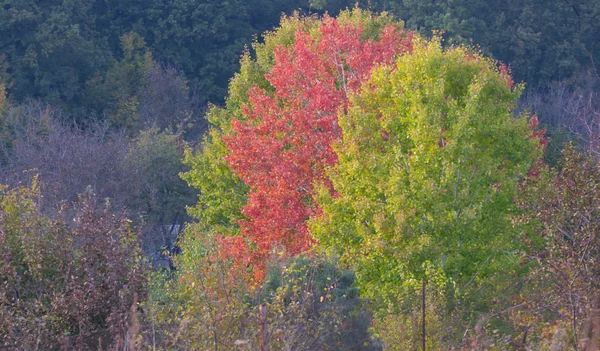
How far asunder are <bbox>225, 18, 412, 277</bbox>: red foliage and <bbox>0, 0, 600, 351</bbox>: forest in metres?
0.08

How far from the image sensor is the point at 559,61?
4809 centimetres

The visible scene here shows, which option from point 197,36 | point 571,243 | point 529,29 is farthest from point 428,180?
point 197,36

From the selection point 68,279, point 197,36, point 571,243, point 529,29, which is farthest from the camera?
point 197,36

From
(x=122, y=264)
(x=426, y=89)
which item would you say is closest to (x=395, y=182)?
(x=426, y=89)

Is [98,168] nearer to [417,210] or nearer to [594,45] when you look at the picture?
[417,210]

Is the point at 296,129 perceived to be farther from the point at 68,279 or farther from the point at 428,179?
the point at 68,279

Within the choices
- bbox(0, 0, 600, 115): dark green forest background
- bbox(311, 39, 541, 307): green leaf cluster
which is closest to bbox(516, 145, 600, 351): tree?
bbox(311, 39, 541, 307): green leaf cluster

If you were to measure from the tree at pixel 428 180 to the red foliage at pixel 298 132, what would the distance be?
2.99 metres

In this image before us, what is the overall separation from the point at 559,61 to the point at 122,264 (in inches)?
1639

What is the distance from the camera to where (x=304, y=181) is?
2292 cm


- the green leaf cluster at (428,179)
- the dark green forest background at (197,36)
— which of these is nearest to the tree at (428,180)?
the green leaf cluster at (428,179)

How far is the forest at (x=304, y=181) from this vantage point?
431 inches

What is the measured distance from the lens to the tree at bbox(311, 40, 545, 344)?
1719 centimetres

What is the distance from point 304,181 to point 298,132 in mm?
1447
